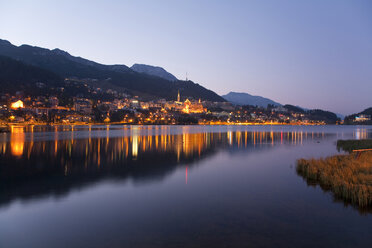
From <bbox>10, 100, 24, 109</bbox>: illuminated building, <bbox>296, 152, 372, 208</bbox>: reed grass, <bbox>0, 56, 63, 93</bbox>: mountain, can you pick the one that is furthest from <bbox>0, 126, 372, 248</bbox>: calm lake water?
<bbox>0, 56, 63, 93</bbox>: mountain

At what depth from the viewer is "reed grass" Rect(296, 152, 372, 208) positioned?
929cm

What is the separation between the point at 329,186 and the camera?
1173 centimetres

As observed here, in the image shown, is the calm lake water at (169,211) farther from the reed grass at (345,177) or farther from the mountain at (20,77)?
the mountain at (20,77)

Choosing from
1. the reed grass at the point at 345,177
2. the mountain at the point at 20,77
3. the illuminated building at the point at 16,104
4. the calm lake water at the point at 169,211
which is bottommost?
the calm lake water at the point at 169,211

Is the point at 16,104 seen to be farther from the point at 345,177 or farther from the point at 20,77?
the point at 345,177

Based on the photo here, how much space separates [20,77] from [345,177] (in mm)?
183164

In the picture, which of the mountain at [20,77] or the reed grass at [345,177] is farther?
the mountain at [20,77]

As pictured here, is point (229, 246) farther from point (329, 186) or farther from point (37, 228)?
point (329, 186)

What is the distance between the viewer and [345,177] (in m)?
11.0

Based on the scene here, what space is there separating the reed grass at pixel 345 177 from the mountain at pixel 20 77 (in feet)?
482

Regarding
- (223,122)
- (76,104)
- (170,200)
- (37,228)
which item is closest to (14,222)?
(37,228)

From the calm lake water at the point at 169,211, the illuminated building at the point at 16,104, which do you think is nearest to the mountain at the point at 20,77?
the illuminated building at the point at 16,104

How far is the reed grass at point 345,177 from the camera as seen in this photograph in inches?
366

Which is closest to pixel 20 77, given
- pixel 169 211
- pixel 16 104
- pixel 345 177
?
pixel 16 104
